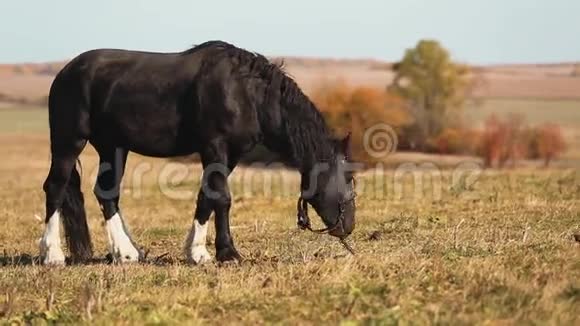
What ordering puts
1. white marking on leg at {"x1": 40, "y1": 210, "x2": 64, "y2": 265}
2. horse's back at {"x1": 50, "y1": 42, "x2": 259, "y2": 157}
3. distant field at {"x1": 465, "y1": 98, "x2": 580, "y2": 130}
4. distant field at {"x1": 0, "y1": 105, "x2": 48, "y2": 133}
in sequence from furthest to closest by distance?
distant field at {"x1": 465, "y1": 98, "x2": 580, "y2": 130} → distant field at {"x1": 0, "y1": 105, "x2": 48, "y2": 133} → white marking on leg at {"x1": 40, "y1": 210, "x2": 64, "y2": 265} → horse's back at {"x1": 50, "y1": 42, "x2": 259, "y2": 157}

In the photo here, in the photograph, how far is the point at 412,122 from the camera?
7456 centimetres

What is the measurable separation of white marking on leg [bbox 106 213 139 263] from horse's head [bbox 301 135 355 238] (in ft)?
7.20

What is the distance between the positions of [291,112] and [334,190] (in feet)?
3.20

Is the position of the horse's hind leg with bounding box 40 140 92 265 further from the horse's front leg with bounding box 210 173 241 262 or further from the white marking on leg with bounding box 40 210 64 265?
the horse's front leg with bounding box 210 173 241 262

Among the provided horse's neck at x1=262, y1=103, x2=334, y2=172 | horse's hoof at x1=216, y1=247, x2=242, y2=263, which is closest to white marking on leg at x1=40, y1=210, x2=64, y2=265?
horse's hoof at x1=216, y1=247, x2=242, y2=263

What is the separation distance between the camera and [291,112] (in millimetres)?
9484

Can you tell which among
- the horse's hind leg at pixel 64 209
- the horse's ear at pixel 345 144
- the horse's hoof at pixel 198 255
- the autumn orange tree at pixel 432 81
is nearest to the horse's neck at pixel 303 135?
the horse's ear at pixel 345 144

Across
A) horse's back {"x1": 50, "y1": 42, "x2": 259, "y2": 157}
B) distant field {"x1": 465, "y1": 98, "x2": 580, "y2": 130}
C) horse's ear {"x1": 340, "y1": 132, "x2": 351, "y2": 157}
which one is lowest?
distant field {"x1": 465, "y1": 98, "x2": 580, "y2": 130}

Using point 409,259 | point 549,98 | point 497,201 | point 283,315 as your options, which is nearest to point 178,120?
point 409,259

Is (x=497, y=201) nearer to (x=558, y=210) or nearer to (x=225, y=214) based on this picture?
(x=558, y=210)

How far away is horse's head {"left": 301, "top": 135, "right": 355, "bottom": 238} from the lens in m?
9.58

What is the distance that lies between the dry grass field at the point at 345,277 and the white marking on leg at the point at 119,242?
32cm

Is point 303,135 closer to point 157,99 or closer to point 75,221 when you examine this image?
point 157,99

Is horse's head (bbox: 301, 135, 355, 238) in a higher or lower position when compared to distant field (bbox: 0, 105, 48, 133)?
higher
